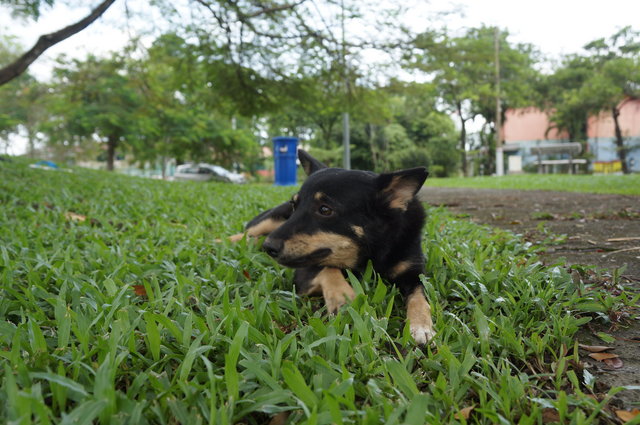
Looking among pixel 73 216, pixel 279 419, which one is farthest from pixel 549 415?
pixel 73 216

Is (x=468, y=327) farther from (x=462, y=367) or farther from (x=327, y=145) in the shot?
(x=327, y=145)

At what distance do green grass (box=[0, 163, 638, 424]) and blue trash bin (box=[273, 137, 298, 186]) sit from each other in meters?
14.4

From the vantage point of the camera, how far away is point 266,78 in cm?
974

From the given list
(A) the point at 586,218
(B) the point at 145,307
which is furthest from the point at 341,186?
(A) the point at 586,218

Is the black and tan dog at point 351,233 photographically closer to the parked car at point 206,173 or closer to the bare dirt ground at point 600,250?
the bare dirt ground at point 600,250

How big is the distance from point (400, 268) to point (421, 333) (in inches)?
27.5

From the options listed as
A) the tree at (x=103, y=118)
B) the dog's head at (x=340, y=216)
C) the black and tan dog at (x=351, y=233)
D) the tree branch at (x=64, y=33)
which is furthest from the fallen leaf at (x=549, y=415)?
the tree at (x=103, y=118)

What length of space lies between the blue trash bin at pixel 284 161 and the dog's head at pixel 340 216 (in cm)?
1486

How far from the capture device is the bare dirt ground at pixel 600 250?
167 cm

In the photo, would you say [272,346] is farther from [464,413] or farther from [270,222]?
[270,222]

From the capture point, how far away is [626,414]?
1338mm

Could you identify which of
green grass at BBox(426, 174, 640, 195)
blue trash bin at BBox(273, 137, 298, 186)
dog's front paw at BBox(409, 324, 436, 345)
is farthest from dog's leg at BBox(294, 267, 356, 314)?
blue trash bin at BBox(273, 137, 298, 186)

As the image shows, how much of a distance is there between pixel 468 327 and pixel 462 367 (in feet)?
1.37

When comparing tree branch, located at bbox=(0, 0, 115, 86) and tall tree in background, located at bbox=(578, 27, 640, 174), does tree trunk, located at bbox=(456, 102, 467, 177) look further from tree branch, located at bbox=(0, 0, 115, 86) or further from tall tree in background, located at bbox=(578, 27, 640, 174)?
tree branch, located at bbox=(0, 0, 115, 86)
